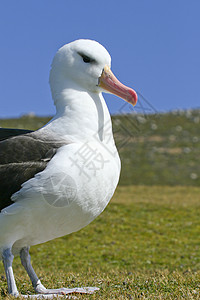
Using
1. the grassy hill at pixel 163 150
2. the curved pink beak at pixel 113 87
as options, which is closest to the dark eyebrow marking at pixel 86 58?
the curved pink beak at pixel 113 87

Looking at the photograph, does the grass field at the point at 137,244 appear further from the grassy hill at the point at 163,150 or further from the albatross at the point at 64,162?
the albatross at the point at 64,162

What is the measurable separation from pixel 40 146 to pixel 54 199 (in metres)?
0.74

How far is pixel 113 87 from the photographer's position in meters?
6.16

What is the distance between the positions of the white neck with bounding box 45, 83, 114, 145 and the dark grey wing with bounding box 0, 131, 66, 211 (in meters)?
0.27

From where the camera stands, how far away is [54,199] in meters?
5.37

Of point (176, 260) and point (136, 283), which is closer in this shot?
point (136, 283)

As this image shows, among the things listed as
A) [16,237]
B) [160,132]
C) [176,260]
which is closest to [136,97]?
[16,237]

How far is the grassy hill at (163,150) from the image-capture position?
103 feet

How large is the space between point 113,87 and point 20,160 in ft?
5.25

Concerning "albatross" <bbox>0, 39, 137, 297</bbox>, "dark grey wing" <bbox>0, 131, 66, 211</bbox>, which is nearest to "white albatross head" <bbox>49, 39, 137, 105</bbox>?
"albatross" <bbox>0, 39, 137, 297</bbox>

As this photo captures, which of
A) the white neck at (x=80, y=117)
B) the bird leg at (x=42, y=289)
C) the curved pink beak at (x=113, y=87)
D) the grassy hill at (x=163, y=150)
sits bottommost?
the grassy hill at (x=163, y=150)

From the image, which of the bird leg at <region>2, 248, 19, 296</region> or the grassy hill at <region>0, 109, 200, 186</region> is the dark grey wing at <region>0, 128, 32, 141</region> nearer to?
the bird leg at <region>2, 248, 19, 296</region>

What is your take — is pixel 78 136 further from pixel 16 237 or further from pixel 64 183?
pixel 16 237

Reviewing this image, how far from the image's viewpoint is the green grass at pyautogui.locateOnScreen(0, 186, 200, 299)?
7227mm
